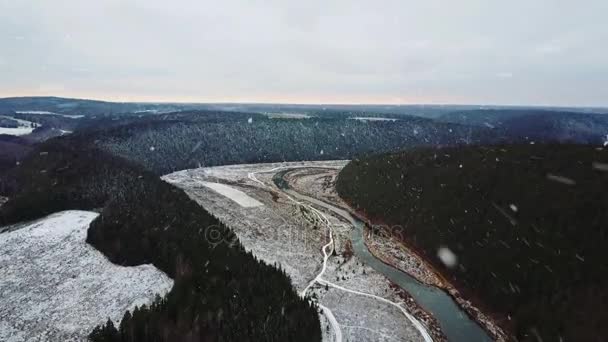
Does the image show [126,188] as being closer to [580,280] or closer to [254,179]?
[254,179]

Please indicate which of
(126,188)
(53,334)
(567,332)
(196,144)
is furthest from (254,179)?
(567,332)

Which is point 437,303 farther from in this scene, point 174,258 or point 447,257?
point 174,258

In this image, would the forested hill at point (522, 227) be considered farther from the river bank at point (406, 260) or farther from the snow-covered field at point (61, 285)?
the snow-covered field at point (61, 285)

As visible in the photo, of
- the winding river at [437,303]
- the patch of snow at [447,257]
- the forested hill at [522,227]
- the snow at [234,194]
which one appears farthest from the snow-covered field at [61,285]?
the snow at [234,194]

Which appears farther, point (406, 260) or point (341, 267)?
point (406, 260)

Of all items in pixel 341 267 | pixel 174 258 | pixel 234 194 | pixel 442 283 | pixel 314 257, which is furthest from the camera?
pixel 234 194

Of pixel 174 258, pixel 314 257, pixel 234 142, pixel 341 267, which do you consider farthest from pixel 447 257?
pixel 234 142

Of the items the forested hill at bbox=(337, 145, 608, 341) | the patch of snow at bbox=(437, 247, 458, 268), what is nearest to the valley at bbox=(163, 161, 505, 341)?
the patch of snow at bbox=(437, 247, 458, 268)
